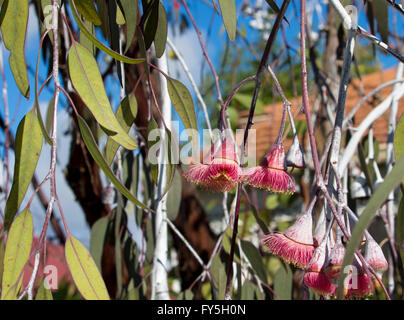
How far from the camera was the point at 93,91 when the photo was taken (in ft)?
2.00

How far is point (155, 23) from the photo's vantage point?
807mm

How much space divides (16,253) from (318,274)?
38cm

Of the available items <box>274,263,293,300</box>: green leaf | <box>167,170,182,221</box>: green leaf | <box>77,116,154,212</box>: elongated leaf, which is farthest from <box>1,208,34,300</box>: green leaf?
<box>274,263,293,300</box>: green leaf

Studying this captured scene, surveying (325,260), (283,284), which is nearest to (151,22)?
(325,260)

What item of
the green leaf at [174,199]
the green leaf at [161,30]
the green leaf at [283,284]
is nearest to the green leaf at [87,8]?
the green leaf at [161,30]

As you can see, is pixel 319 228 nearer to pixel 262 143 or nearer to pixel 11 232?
pixel 11 232

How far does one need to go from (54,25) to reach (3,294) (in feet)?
1.14

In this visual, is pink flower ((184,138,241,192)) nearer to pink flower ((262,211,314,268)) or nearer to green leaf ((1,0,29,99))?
pink flower ((262,211,314,268))

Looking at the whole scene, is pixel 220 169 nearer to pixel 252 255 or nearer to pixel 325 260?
pixel 325 260

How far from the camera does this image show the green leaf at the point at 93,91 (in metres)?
0.57

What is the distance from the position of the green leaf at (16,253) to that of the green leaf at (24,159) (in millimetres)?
18

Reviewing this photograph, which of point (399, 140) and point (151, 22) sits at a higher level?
point (151, 22)

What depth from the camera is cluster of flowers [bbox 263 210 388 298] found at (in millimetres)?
534

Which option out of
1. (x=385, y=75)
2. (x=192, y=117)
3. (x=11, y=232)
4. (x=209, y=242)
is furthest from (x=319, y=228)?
(x=385, y=75)
